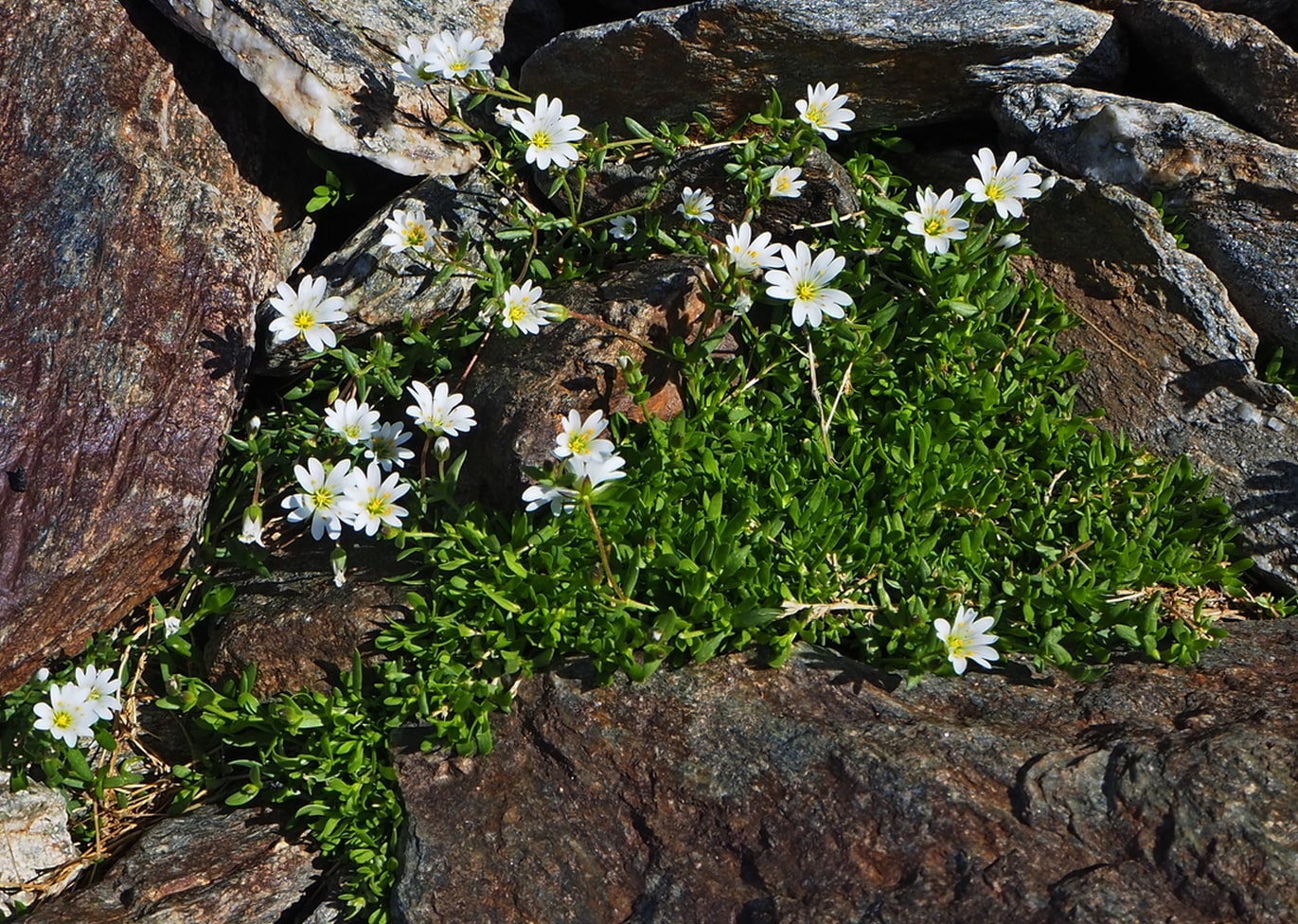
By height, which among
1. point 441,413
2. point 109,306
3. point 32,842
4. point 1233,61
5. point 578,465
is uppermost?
point 1233,61

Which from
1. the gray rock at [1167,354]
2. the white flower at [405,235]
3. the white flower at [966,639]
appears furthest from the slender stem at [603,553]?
the gray rock at [1167,354]

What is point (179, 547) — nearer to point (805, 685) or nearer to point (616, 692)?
point (616, 692)

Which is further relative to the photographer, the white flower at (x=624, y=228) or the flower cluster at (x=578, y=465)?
the white flower at (x=624, y=228)

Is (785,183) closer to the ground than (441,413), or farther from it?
farther from it

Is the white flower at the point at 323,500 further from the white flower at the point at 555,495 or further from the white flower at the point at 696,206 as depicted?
the white flower at the point at 696,206

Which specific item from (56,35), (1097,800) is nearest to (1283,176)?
(1097,800)

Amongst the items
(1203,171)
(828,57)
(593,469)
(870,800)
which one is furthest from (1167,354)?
(593,469)

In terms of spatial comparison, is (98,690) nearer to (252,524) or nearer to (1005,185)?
(252,524)
